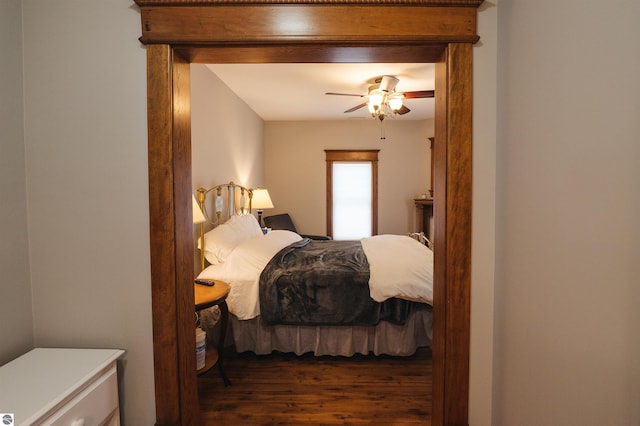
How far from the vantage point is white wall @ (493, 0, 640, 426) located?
0.69 meters

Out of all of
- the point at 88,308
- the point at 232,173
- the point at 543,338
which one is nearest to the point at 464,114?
the point at 543,338

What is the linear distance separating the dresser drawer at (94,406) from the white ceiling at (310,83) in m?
2.81

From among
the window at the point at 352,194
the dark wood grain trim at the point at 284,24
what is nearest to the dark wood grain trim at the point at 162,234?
the dark wood grain trim at the point at 284,24

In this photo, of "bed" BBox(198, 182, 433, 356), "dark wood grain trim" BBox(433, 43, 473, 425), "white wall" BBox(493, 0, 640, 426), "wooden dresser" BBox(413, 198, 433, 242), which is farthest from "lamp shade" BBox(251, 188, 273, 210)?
"white wall" BBox(493, 0, 640, 426)

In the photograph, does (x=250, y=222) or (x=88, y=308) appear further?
(x=250, y=222)

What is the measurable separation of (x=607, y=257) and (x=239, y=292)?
226 cm

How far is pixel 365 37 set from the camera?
45.7 inches

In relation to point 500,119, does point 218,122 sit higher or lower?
higher

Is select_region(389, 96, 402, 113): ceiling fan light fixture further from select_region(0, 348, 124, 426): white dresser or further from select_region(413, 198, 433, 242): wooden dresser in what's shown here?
select_region(0, 348, 124, 426): white dresser

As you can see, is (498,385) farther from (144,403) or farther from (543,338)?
(144,403)

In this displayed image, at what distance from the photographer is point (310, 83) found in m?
3.68

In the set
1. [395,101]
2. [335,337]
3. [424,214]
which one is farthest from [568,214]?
[424,214]

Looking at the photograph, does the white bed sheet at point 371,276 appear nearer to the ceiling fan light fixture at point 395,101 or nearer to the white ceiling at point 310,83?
the ceiling fan light fixture at point 395,101

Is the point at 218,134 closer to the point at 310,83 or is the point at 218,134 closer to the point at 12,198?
the point at 310,83
